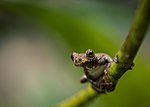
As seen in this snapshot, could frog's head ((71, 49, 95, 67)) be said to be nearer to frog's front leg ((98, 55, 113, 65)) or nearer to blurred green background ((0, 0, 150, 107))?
frog's front leg ((98, 55, 113, 65))

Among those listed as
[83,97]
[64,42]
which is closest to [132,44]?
[83,97]

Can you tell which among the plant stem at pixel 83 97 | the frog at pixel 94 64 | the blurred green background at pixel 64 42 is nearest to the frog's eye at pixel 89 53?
the frog at pixel 94 64

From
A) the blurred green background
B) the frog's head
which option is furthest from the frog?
the blurred green background

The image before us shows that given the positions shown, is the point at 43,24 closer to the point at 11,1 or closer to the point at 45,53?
the point at 11,1

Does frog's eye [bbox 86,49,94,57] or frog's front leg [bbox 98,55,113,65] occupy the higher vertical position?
frog's eye [bbox 86,49,94,57]

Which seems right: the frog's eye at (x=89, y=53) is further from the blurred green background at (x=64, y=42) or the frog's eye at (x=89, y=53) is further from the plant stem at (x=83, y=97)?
the blurred green background at (x=64, y=42)

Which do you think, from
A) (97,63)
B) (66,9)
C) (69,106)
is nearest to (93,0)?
(66,9)
